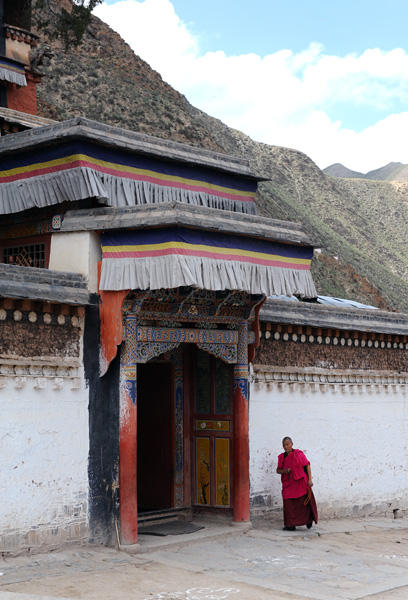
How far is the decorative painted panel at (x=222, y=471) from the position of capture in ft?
32.4

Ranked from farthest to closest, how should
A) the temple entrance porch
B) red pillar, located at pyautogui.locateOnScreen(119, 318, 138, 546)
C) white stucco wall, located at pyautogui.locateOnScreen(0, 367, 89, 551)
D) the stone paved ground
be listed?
1. the temple entrance porch
2. red pillar, located at pyautogui.locateOnScreen(119, 318, 138, 546)
3. white stucco wall, located at pyautogui.locateOnScreen(0, 367, 89, 551)
4. the stone paved ground

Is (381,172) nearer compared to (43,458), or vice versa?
(43,458)

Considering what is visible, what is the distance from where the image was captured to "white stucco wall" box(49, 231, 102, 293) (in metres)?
8.41

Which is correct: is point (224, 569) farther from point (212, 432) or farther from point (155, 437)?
point (155, 437)

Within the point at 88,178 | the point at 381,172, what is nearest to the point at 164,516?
the point at 88,178

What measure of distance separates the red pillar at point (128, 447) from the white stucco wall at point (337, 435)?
7.70ft

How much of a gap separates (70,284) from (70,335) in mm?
529

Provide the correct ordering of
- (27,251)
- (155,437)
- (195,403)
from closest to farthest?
(27,251) < (195,403) < (155,437)

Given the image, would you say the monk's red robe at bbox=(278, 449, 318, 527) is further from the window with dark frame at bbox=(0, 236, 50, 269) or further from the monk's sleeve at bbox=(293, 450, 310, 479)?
the window with dark frame at bbox=(0, 236, 50, 269)

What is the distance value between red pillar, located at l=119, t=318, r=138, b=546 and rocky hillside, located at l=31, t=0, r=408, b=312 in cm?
2503

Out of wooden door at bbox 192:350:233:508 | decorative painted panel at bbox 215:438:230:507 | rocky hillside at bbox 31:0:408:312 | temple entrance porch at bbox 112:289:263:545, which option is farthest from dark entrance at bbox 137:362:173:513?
rocky hillside at bbox 31:0:408:312

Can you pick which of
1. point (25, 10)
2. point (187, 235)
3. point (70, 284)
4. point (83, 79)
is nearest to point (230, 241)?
point (187, 235)

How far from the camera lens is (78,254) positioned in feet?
27.9

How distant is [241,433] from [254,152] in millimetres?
60108
